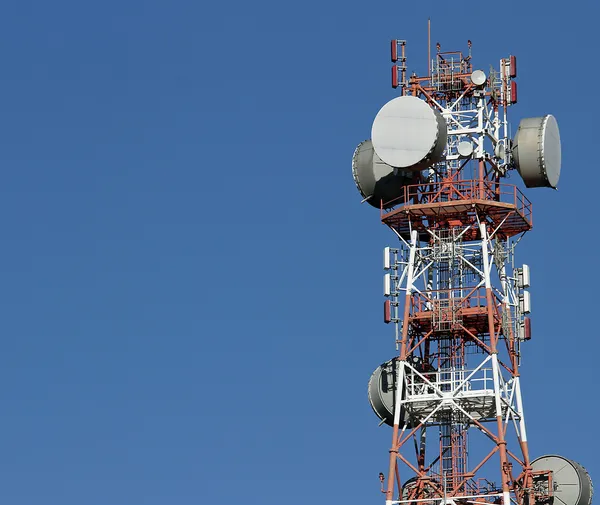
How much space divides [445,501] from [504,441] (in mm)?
5098

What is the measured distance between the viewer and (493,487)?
199m

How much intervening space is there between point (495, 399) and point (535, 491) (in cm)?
612

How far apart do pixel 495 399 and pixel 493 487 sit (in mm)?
5352

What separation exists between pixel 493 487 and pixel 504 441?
9.55 feet

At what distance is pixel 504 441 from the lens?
7815 inches

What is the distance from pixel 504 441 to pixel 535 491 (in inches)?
151

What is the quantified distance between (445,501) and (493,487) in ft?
10.1

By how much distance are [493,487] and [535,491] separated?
2.73 m

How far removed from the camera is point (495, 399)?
200m

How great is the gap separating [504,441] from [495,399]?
2.74 metres

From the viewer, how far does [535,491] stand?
655 ft

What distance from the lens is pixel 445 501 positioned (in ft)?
651
